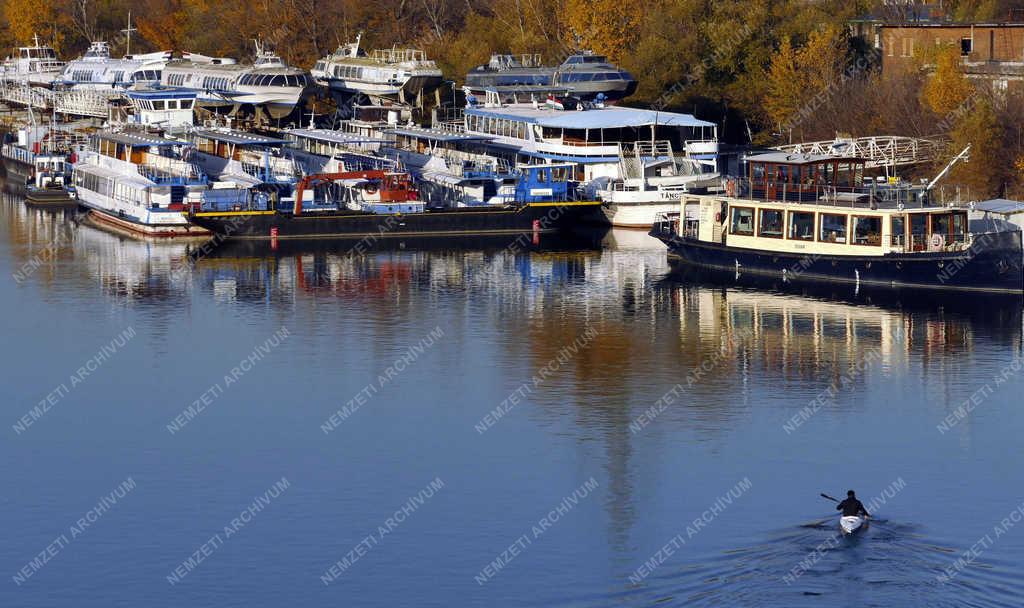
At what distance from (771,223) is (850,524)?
30.4m

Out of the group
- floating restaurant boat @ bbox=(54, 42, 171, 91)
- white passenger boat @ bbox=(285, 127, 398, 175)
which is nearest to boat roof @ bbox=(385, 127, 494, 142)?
white passenger boat @ bbox=(285, 127, 398, 175)

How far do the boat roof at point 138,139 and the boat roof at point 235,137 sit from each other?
2065 mm

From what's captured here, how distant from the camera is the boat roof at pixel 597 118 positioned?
3076 inches

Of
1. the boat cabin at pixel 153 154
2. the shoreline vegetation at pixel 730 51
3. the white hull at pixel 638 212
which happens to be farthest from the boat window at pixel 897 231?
the boat cabin at pixel 153 154

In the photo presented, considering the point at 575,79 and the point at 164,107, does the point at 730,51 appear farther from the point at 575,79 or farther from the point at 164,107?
the point at 164,107

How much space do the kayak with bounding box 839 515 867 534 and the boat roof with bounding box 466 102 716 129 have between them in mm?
45783

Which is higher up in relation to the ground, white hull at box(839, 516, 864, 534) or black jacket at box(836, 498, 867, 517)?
black jacket at box(836, 498, 867, 517)

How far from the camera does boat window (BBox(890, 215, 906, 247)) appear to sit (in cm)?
5884

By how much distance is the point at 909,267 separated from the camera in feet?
191

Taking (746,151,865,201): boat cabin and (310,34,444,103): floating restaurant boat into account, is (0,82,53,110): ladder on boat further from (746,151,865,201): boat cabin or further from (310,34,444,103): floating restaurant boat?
(746,151,865,201): boat cabin

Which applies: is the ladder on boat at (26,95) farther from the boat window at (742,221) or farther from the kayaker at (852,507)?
the kayaker at (852,507)

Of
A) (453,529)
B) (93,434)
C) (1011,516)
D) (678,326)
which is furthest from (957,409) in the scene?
(93,434)

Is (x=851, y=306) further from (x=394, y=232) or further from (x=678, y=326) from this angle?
(x=394, y=232)

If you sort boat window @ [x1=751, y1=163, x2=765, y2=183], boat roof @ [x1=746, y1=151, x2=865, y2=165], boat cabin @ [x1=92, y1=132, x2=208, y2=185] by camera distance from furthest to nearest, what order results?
boat cabin @ [x1=92, y1=132, x2=208, y2=185]
boat window @ [x1=751, y1=163, x2=765, y2=183]
boat roof @ [x1=746, y1=151, x2=865, y2=165]
